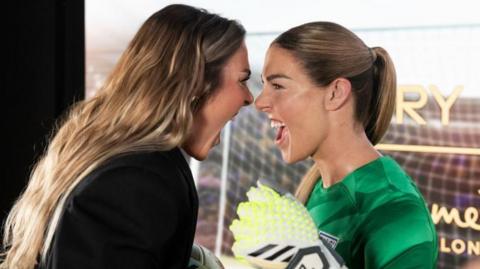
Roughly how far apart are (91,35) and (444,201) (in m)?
1.54

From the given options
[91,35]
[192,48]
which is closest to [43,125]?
[91,35]

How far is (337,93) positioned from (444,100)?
0.73 m

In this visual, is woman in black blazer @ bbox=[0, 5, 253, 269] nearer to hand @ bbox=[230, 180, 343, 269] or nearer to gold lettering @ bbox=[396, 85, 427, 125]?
hand @ bbox=[230, 180, 343, 269]

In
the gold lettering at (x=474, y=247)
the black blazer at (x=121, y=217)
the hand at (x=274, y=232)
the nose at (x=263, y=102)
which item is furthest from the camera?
the gold lettering at (x=474, y=247)

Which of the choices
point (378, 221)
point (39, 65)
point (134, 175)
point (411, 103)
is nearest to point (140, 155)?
point (134, 175)

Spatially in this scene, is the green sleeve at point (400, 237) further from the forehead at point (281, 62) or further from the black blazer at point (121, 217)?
the black blazer at point (121, 217)

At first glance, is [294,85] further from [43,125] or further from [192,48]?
[43,125]

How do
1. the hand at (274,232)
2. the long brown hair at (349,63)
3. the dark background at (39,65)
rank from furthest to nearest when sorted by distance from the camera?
the dark background at (39,65) < the long brown hair at (349,63) < the hand at (274,232)

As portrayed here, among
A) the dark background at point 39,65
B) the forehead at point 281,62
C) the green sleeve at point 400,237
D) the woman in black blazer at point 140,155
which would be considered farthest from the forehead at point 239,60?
the dark background at point 39,65

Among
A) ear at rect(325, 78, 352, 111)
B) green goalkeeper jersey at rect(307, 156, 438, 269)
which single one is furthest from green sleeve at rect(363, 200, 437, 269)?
ear at rect(325, 78, 352, 111)

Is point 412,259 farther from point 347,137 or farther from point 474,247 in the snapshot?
point 474,247

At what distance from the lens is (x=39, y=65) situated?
8.95ft

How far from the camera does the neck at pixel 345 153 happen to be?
1.41 m

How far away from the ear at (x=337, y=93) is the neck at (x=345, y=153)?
0.07 m
